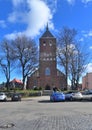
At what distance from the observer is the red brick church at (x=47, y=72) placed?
105 meters

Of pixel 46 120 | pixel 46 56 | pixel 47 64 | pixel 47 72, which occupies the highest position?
pixel 46 56

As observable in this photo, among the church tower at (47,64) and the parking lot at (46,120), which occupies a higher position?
the church tower at (47,64)

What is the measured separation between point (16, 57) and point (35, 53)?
5087mm

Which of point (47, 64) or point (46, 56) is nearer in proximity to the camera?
point (46, 56)

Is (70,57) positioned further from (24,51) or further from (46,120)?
(46,120)

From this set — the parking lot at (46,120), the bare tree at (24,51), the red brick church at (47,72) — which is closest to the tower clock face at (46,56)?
the red brick church at (47,72)

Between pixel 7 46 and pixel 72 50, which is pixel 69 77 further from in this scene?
pixel 7 46

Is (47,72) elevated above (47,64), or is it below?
below

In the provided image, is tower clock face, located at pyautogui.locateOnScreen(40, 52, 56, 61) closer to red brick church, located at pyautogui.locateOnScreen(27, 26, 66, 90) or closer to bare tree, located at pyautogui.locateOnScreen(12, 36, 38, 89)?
red brick church, located at pyautogui.locateOnScreen(27, 26, 66, 90)

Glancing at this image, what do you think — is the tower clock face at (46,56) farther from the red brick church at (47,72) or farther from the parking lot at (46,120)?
the parking lot at (46,120)

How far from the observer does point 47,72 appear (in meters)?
106

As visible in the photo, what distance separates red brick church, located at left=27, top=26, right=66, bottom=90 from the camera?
4119 inches

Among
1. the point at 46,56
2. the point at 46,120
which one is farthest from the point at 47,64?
the point at 46,120

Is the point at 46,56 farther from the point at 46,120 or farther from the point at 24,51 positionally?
the point at 46,120
